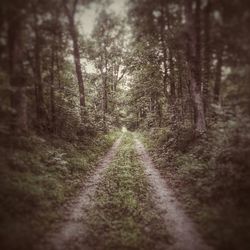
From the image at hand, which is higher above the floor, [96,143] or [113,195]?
[96,143]

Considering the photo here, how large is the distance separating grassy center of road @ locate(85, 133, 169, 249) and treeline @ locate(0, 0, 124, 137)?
4584 mm

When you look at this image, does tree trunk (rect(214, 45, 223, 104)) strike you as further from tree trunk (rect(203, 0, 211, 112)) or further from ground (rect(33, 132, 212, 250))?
ground (rect(33, 132, 212, 250))

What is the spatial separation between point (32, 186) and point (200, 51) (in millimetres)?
11599

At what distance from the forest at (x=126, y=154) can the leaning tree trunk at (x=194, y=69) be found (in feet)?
0.19

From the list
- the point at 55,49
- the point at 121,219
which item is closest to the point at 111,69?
the point at 55,49

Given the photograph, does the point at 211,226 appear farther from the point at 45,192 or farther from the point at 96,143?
the point at 96,143

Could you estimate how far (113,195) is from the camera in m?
10.7

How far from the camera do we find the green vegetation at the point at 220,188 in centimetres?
697

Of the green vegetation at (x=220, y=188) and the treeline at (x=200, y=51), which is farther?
the treeline at (x=200, y=51)

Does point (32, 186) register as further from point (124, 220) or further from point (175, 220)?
point (175, 220)

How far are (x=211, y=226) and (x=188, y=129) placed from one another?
9.46m

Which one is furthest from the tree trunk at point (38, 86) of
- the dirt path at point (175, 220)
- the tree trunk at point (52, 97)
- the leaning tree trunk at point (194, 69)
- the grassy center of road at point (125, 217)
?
the leaning tree trunk at point (194, 69)

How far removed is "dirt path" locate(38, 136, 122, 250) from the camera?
23.0ft

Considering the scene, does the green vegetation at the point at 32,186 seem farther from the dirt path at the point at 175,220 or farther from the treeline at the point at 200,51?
the treeline at the point at 200,51
